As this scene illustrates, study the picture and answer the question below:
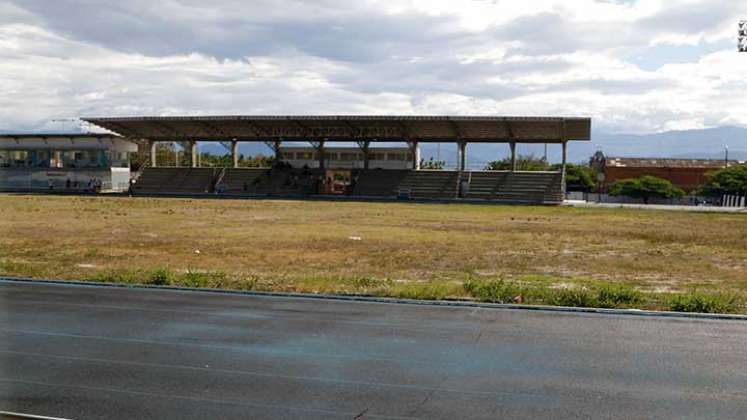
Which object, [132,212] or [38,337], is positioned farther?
[132,212]

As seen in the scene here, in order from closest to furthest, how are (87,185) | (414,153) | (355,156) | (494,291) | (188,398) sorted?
(188,398) < (494,291) < (414,153) < (355,156) < (87,185)

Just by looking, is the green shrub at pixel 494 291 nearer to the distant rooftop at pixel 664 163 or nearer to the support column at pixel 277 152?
the support column at pixel 277 152

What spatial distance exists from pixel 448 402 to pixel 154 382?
12.6 ft

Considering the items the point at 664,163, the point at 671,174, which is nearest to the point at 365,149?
the point at 671,174

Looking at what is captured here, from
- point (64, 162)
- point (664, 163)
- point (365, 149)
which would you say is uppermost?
point (365, 149)

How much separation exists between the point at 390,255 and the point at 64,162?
7547cm

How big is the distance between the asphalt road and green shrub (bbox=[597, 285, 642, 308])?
1.08 m

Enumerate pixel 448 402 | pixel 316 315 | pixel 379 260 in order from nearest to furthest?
pixel 448 402
pixel 316 315
pixel 379 260

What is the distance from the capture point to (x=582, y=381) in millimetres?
9398

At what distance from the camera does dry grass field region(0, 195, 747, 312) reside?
56.7 feet

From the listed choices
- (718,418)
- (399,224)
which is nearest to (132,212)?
(399,224)

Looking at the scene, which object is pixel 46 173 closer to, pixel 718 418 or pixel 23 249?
pixel 23 249

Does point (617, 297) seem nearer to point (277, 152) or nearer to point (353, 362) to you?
point (353, 362)

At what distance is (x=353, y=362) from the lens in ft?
33.6
